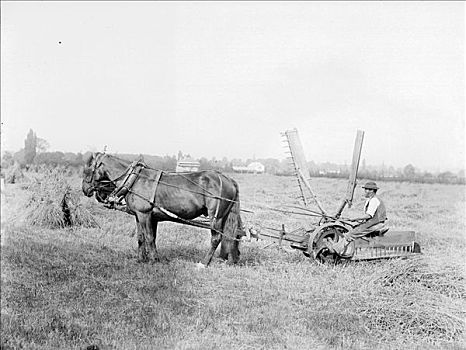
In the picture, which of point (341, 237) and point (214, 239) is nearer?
point (341, 237)

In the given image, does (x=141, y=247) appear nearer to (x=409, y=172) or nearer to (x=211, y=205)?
(x=211, y=205)

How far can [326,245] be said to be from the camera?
25.8 feet

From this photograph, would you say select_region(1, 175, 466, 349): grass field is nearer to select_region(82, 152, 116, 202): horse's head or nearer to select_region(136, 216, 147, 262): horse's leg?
select_region(136, 216, 147, 262): horse's leg

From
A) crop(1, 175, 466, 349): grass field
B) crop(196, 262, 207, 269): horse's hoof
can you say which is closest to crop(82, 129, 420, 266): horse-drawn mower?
crop(196, 262, 207, 269): horse's hoof

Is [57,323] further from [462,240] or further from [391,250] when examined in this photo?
[462,240]

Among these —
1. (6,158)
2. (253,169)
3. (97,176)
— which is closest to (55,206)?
(97,176)

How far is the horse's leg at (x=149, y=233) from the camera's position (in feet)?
26.9

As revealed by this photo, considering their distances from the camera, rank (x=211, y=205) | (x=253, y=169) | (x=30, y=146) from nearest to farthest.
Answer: (x=211, y=205)
(x=30, y=146)
(x=253, y=169)

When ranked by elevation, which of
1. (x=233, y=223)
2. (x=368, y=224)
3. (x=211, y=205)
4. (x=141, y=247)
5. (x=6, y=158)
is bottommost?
(x=141, y=247)

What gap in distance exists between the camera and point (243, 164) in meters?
47.9

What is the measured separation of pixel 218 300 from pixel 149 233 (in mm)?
2564

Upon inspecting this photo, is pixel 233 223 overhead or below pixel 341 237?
overhead

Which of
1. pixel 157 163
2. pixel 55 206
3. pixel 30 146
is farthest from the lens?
pixel 30 146

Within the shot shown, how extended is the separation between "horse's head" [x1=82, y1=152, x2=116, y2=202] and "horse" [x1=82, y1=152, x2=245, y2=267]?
0.18 meters
